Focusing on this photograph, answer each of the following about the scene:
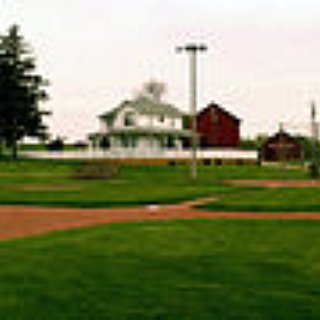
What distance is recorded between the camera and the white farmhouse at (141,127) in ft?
284

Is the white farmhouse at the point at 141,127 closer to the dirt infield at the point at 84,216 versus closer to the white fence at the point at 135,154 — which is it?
the white fence at the point at 135,154

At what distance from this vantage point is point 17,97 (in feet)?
274

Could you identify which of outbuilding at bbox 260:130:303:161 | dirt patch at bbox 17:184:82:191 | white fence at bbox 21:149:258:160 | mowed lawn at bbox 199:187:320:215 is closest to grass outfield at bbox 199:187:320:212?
mowed lawn at bbox 199:187:320:215

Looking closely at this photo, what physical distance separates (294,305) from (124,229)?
32.3 ft

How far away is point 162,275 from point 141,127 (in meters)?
75.7

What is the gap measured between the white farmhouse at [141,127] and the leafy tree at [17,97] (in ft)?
25.7

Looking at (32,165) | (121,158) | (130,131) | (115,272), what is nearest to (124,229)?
(115,272)

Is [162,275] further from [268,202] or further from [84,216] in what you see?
[268,202]

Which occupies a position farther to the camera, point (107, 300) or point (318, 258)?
point (318, 258)

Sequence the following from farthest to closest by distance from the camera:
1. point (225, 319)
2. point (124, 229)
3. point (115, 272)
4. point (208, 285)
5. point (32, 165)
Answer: point (32, 165) < point (124, 229) < point (115, 272) < point (208, 285) < point (225, 319)

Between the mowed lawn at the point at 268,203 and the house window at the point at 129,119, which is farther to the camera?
the house window at the point at 129,119

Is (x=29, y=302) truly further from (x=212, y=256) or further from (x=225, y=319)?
(x=212, y=256)

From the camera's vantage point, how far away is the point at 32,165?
72000mm

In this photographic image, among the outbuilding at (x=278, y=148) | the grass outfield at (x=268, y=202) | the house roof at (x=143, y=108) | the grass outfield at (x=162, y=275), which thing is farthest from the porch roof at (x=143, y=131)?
the grass outfield at (x=162, y=275)
